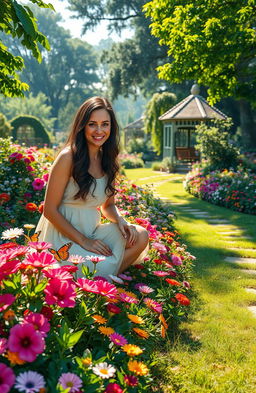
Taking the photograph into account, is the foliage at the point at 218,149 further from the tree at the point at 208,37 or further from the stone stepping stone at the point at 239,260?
the stone stepping stone at the point at 239,260

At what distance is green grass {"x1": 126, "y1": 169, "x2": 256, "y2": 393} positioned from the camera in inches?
83.9

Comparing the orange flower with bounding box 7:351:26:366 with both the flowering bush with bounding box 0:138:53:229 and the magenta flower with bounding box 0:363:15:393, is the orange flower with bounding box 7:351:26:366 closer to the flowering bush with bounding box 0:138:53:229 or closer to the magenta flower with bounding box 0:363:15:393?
the magenta flower with bounding box 0:363:15:393

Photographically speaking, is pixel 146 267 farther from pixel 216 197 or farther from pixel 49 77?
pixel 49 77

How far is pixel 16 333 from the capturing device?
4.15 ft

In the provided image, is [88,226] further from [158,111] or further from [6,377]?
[158,111]

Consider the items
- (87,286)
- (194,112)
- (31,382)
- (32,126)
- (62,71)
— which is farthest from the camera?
(62,71)

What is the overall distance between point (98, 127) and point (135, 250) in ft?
3.11

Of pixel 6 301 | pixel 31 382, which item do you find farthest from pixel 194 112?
pixel 31 382

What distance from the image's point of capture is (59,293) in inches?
60.6

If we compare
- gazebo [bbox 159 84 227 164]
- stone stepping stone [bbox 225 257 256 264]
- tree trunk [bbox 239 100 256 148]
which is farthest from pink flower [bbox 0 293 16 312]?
tree trunk [bbox 239 100 256 148]

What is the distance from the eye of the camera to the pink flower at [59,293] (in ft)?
4.90

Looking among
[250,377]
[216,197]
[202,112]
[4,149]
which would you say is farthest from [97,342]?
[202,112]

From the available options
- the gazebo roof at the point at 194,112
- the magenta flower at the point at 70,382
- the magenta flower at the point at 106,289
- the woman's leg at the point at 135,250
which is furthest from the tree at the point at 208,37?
the gazebo roof at the point at 194,112

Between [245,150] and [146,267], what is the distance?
19.5m
